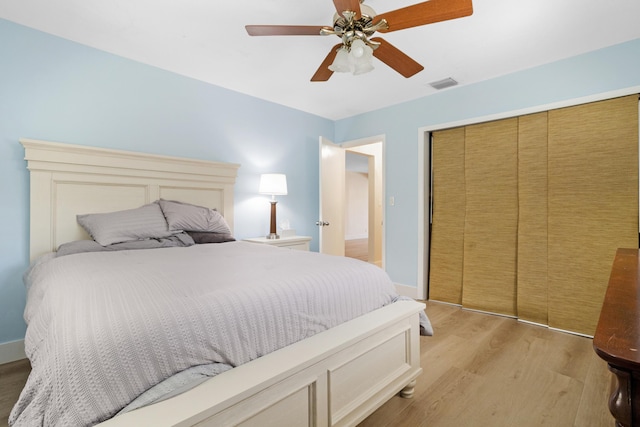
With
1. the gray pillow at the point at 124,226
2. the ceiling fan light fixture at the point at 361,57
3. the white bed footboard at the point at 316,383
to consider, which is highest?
the ceiling fan light fixture at the point at 361,57

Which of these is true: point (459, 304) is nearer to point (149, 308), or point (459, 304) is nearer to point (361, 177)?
point (149, 308)

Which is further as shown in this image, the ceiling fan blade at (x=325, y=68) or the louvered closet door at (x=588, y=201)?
the louvered closet door at (x=588, y=201)

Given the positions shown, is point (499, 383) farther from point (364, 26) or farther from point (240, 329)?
point (364, 26)

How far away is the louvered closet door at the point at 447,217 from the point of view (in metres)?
3.34

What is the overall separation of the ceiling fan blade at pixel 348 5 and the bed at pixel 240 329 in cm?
131

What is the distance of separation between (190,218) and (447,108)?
2836 mm

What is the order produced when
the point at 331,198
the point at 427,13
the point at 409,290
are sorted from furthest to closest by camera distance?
the point at 331,198, the point at 409,290, the point at 427,13

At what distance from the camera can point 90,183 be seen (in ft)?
8.04

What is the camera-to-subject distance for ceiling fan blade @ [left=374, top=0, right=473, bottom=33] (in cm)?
145

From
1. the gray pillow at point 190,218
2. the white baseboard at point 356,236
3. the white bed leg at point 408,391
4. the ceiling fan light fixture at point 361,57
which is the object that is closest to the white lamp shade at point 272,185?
the gray pillow at point 190,218

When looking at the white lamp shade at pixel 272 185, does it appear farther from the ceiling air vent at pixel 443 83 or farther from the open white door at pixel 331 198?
the ceiling air vent at pixel 443 83

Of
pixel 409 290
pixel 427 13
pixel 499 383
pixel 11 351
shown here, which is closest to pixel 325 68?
pixel 427 13

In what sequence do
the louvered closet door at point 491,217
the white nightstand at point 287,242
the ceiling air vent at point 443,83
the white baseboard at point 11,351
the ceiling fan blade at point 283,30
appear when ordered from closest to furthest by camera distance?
the ceiling fan blade at point 283,30, the white baseboard at point 11,351, the louvered closet door at point 491,217, the ceiling air vent at point 443,83, the white nightstand at point 287,242

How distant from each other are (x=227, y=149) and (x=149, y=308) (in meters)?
2.60
